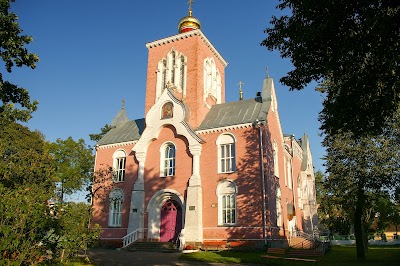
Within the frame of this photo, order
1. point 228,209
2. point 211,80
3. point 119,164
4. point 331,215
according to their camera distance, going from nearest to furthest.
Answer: point 228,209, point 119,164, point 211,80, point 331,215

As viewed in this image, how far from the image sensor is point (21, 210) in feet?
33.7

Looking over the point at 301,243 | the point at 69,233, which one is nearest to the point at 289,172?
the point at 301,243

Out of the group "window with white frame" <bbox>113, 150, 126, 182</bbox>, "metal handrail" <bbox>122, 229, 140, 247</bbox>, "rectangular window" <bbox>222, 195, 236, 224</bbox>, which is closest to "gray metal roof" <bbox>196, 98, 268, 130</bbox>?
"rectangular window" <bbox>222, 195, 236, 224</bbox>

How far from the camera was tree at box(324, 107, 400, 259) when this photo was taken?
2078cm

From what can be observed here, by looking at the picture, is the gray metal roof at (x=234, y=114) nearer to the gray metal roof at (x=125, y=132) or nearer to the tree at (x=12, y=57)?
the gray metal roof at (x=125, y=132)

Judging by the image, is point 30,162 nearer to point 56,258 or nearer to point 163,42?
point 56,258

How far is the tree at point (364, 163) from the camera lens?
2078 centimetres

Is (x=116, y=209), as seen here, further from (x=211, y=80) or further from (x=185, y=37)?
(x=185, y=37)

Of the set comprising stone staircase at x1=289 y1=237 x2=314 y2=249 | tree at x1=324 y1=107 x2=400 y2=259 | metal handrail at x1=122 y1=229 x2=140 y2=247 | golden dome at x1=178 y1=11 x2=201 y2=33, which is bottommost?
stone staircase at x1=289 y1=237 x2=314 y2=249

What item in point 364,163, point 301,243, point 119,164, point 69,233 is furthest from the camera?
point 119,164

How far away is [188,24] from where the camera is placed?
3191 centimetres

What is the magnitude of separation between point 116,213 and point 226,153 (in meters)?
10.3

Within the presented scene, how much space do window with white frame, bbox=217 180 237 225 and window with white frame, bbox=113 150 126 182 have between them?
9124 mm

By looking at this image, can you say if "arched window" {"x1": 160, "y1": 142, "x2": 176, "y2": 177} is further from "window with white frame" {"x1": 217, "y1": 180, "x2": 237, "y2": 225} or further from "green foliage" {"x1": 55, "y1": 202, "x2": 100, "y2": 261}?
"green foliage" {"x1": 55, "y1": 202, "x2": 100, "y2": 261}
